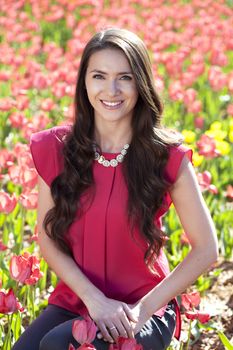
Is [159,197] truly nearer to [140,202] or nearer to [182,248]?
[140,202]

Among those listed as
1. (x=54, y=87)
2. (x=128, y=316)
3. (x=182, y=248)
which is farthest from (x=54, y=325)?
(x=54, y=87)

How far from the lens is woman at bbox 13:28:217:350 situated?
8.66 feet

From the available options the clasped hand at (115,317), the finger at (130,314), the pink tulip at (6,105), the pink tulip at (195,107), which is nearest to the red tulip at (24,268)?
the clasped hand at (115,317)

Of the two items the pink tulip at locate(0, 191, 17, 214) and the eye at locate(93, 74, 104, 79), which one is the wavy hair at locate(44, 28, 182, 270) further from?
A: the pink tulip at locate(0, 191, 17, 214)

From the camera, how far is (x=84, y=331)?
2.26 meters

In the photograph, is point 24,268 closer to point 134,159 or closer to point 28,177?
point 134,159

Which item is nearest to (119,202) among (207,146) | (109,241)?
(109,241)

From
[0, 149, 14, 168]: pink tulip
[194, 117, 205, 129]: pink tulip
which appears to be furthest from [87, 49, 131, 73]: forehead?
[194, 117, 205, 129]: pink tulip

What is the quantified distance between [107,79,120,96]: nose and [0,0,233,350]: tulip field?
359mm

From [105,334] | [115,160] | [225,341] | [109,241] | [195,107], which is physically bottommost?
[225,341]

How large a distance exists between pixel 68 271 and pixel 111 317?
0.94ft

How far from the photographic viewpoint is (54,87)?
5.18 m

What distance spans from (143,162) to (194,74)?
11.2 ft

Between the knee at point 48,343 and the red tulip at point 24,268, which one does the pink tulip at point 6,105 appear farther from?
the knee at point 48,343
